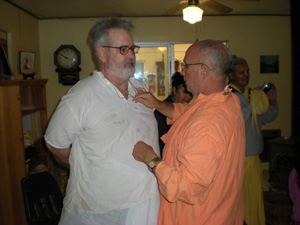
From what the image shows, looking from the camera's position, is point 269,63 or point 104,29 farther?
point 269,63

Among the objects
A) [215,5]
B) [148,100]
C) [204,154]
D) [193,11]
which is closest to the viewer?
[204,154]

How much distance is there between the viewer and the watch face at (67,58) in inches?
165

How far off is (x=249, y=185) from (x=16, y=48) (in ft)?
11.4

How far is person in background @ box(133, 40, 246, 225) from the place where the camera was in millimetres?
979

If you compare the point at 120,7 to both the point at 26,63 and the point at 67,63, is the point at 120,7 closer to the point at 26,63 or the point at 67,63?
the point at 67,63

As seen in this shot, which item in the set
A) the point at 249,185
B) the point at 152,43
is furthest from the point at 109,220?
the point at 152,43

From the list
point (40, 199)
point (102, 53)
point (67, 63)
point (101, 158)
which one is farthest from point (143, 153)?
point (67, 63)

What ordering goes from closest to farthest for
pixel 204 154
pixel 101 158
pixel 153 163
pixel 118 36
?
pixel 204 154 → pixel 153 163 → pixel 101 158 → pixel 118 36

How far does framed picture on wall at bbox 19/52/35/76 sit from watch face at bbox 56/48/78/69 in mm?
481

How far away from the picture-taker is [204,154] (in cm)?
97

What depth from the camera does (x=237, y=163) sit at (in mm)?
1205

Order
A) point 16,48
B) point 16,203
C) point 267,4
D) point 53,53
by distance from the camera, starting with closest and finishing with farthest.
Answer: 1. point 16,203
2. point 16,48
3. point 267,4
4. point 53,53

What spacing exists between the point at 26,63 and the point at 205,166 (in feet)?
11.5

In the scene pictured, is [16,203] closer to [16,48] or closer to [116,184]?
[116,184]
